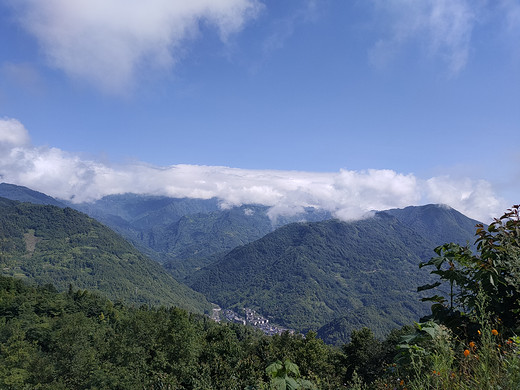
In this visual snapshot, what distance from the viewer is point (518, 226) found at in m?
4.45

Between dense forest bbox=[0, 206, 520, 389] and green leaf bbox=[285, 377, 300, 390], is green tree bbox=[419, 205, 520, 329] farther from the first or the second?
green leaf bbox=[285, 377, 300, 390]

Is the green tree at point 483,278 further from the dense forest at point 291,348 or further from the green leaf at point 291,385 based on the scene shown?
the green leaf at point 291,385

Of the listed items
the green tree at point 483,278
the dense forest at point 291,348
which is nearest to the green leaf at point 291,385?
the dense forest at point 291,348

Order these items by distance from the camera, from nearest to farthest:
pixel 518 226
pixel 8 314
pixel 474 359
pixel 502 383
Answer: pixel 502 383
pixel 474 359
pixel 518 226
pixel 8 314

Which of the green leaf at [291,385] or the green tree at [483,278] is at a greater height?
the green tree at [483,278]

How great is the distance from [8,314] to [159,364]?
6301 centimetres

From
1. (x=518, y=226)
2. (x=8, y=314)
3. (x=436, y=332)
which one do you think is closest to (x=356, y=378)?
(x=436, y=332)

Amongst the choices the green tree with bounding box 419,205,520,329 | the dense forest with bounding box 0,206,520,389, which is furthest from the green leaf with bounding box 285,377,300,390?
the green tree with bounding box 419,205,520,329

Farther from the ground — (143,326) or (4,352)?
(143,326)

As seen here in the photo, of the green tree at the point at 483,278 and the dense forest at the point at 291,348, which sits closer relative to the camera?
the dense forest at the point at 291,348

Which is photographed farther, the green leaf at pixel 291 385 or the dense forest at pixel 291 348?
the green leaf at pixel 291 385

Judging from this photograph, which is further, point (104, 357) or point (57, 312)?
point (57, 312)

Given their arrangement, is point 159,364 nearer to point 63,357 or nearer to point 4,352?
point 63,357

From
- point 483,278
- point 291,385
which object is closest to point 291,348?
point 291,385
